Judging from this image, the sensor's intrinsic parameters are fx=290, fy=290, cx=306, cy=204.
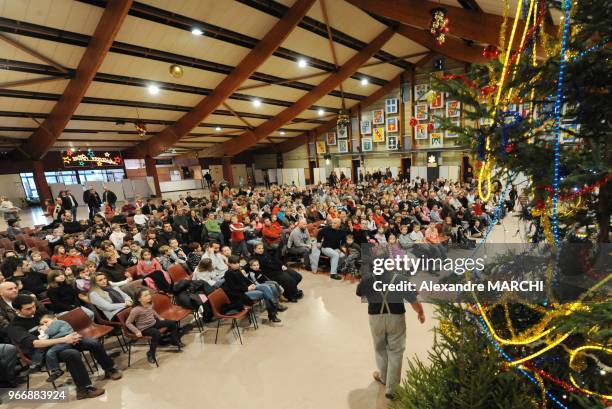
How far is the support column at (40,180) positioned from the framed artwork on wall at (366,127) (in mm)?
16060

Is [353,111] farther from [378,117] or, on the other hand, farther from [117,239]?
[117,239]

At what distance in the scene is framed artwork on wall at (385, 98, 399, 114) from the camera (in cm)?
1659

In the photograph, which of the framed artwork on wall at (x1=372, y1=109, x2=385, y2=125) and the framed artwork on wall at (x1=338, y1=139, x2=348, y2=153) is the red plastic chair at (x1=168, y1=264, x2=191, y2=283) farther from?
the framed artwork on wall at (x1=338, y1=139, x2=348, y2=153)

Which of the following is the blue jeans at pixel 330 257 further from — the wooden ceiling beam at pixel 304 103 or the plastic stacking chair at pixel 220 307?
the wooden ceiling beam at pixel 304 103

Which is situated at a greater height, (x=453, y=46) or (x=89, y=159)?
(x=453, y=46)

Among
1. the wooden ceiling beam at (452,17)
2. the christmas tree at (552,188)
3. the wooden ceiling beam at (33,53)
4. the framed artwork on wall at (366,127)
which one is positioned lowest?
the christmas tree at (552,188)

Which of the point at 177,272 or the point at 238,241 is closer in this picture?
the point at 177,272

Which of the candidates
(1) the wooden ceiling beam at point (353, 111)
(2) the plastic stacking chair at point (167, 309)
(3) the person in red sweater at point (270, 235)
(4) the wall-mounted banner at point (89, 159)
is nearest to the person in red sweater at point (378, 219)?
(3) the person in red sweater at point (270, 235)

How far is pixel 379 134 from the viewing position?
57.1ft

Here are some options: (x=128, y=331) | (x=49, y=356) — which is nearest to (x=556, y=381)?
(x=128, y=331)

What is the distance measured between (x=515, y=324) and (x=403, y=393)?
85 centimetres

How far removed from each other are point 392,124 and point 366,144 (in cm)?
197

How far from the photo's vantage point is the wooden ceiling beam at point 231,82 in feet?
28.3

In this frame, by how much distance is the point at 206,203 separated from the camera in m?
9.61
